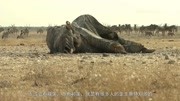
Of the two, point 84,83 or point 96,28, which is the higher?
point 96,28

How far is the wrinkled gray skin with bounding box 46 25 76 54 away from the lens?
22.7m

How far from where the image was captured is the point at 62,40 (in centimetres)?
2275

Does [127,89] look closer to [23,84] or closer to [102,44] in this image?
[23,84]

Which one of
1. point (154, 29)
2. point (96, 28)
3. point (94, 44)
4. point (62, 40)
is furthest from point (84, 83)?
point (154, 29)

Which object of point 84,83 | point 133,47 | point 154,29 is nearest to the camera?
point 84,83

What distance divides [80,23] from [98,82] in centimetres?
1427

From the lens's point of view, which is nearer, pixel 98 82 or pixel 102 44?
pixel 98 82

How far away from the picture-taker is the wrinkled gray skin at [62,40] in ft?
74.5

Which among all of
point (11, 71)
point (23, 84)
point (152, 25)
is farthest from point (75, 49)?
point (152, 25)

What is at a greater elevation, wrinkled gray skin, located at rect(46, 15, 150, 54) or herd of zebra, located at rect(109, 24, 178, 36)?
wrinkled gray skin, located at rect(46, 15, 150, 54)

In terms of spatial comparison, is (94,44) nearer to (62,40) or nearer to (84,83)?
Answer: (62,40)

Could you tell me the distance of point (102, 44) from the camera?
922 inches

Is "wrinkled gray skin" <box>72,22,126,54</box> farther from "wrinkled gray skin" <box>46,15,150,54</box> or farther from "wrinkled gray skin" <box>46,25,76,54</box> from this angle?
"wrinkled gray skin" <box>46,25,76,54</box>

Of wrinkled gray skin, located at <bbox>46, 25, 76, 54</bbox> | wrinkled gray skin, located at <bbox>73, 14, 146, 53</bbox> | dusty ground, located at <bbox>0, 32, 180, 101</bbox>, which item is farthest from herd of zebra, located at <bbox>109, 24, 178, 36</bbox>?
dusty ground, located at <bbox>0, 32, 180, 101</bbox>
